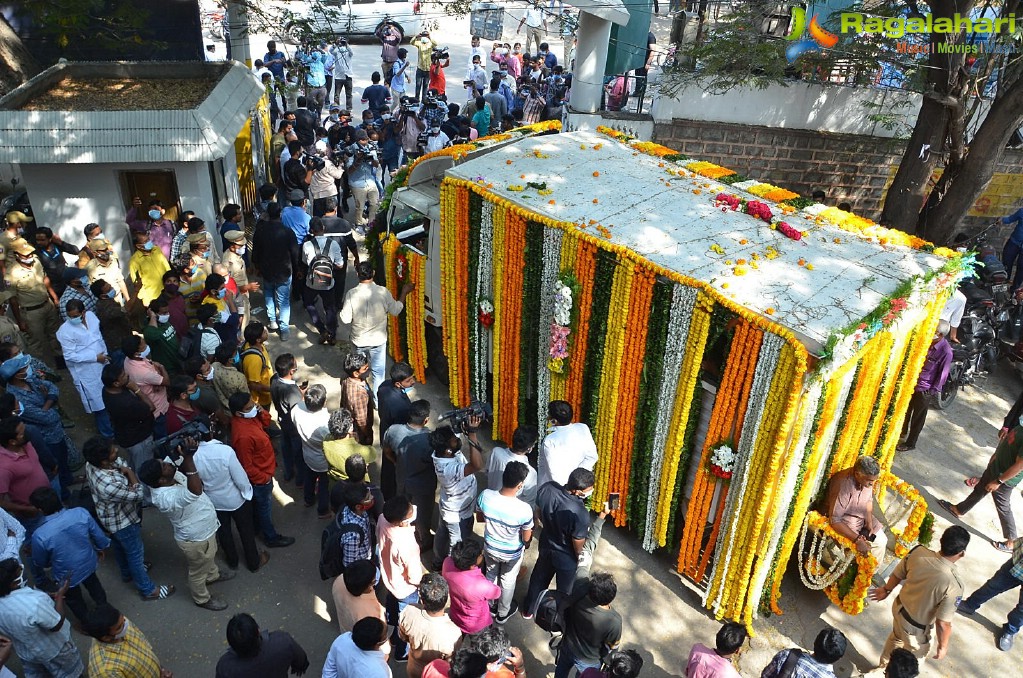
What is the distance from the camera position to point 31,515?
580 centimetres

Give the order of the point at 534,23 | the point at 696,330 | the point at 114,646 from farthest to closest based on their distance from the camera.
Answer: the point at 534,23
the point at 696,330
the point at 114,646

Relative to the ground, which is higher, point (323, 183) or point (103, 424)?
point (323, 183)

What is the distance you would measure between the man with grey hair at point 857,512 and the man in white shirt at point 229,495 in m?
4.63

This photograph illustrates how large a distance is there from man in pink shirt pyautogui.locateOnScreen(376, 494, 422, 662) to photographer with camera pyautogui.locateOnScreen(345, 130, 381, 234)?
23.7 feet

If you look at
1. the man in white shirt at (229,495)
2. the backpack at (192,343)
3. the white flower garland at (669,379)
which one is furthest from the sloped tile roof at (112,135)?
the white flower garland at (669,379)

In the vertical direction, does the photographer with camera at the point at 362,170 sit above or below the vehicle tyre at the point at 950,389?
above

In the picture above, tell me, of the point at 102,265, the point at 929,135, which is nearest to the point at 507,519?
the point at 102,265

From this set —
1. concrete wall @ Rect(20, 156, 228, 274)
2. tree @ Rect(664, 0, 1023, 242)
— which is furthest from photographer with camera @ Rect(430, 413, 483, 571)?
tree @ Rect(664, 0, 1023, 242)

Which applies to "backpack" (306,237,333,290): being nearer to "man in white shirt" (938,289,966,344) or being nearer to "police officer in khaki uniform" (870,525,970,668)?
"police officer in khaki uniform" (870,525,970,668)

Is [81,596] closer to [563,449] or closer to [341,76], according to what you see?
[563,449]

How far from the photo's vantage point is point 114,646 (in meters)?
4.45

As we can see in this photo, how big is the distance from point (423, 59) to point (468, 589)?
14.8 meters

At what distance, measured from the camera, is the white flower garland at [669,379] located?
229 inches

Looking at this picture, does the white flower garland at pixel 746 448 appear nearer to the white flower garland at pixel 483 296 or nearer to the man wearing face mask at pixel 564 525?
the man wearing face mask at pixel 564 525
